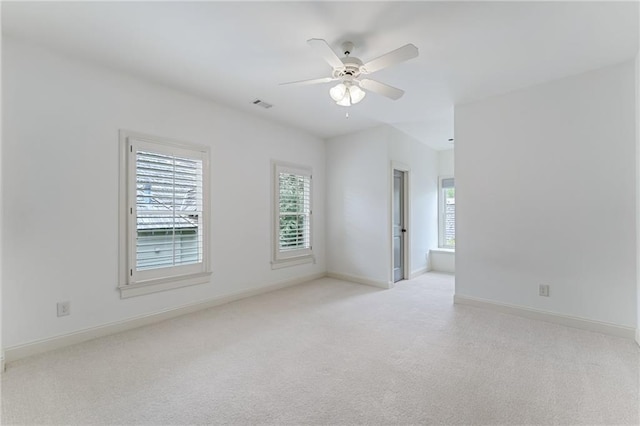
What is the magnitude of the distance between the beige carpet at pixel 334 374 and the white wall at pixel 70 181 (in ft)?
1.27

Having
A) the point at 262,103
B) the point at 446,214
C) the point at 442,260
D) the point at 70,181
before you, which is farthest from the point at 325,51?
the point at 446,214

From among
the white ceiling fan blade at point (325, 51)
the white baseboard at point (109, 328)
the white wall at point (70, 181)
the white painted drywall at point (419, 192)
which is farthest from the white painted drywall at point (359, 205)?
the white ceiling fan blade at point (325, 51)

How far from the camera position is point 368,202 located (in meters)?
5.00

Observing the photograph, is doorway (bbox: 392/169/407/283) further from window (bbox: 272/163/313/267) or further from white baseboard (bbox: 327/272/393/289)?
window (bbox: 272/163/313/267)

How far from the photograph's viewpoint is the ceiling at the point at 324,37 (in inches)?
82.5

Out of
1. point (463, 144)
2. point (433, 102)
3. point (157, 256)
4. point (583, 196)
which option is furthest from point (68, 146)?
point (583, 196)

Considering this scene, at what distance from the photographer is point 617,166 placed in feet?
9.41

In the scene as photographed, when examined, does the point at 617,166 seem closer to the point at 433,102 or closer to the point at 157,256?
the point at 433,102

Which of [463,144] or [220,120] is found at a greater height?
[220,120]

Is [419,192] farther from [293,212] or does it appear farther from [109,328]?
[109,328]

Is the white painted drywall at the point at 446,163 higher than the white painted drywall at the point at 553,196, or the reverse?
the white painted drywall at the point at 446,163

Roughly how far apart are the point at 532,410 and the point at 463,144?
3.05m

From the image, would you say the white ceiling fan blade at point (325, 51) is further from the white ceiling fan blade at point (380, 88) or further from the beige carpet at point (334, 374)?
the beige carpet at point (334, 374)

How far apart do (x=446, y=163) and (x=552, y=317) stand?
4.13 m
